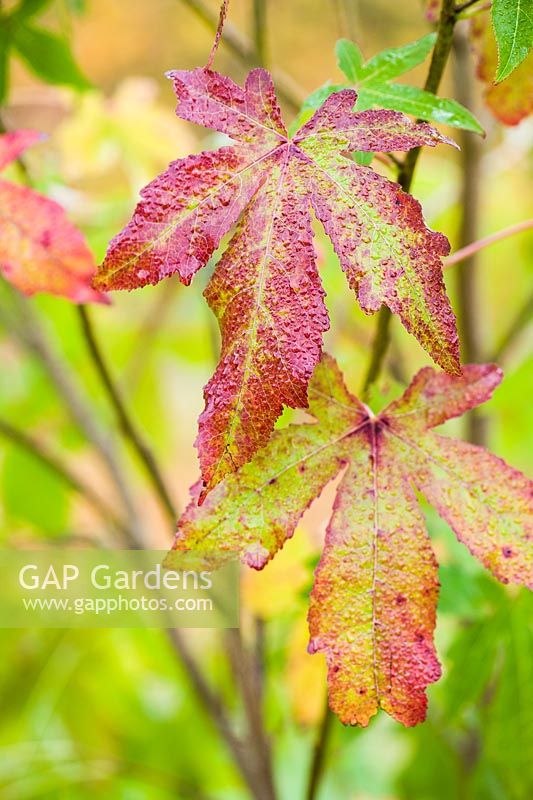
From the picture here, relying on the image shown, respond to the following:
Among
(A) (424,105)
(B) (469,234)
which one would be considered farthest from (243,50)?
(A) (424,105)

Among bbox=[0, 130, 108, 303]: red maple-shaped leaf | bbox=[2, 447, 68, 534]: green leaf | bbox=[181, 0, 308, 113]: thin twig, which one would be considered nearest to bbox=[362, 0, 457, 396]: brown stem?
bbox=[0, 130, 108, 303]: red maple-shaped leaf

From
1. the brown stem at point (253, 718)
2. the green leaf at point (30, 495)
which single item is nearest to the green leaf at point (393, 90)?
the brown stem at point (253, 718)

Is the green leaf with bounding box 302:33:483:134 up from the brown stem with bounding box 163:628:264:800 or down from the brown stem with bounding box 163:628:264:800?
up

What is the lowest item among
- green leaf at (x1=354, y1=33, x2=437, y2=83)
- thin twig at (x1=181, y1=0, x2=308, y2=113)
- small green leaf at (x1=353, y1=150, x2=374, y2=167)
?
small green leaf at (x1=353, y1=150, x2=374, y2=167)

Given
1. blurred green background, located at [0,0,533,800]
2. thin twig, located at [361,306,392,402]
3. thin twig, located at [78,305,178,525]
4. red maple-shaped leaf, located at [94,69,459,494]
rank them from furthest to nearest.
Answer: blurred green background, located at [0,0,533,800], thin twig, located at [78,305,178,525], thin twig, located at [361,306,392,402], red maple-shaped leaf, located at [94,69,459,494]

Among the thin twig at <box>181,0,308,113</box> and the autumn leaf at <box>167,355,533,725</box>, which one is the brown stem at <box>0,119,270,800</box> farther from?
the autumn leaf at <box>167,355,533,725</box>

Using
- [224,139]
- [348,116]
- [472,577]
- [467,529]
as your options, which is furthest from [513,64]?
[224,139]
